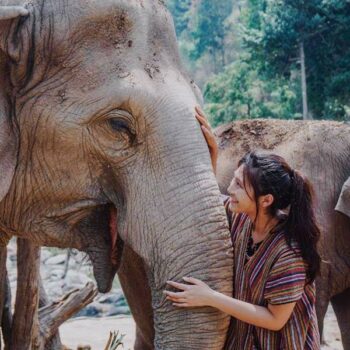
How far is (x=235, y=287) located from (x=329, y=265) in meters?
2.48

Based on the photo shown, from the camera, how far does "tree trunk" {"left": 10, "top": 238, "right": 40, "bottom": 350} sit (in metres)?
5.17

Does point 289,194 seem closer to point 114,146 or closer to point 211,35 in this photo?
point 114,146

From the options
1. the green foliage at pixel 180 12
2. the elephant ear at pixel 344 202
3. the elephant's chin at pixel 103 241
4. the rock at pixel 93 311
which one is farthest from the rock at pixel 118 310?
the green foliage at pixel 180 12

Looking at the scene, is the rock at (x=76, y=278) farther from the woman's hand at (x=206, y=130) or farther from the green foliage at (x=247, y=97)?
the woman's hand at (x=206, y=130)

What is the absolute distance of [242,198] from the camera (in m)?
2.64

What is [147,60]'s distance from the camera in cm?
267

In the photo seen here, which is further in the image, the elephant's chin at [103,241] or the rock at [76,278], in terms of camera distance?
the rock at [76,278]

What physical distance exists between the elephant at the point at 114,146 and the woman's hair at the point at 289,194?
0.58ft

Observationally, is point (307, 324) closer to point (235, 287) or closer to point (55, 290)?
point (235, 287)

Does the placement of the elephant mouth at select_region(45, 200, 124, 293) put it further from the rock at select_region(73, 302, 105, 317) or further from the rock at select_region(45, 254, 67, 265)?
the rock at select_region(45, 254, 67, 265)

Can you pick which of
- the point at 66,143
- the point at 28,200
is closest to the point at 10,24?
the point at 66,143

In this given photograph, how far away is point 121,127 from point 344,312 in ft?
11.5

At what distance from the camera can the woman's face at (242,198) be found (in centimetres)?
264

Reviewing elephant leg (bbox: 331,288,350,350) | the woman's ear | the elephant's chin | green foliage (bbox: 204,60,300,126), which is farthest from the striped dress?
green foliage (bbox: 204,60,300,126)
